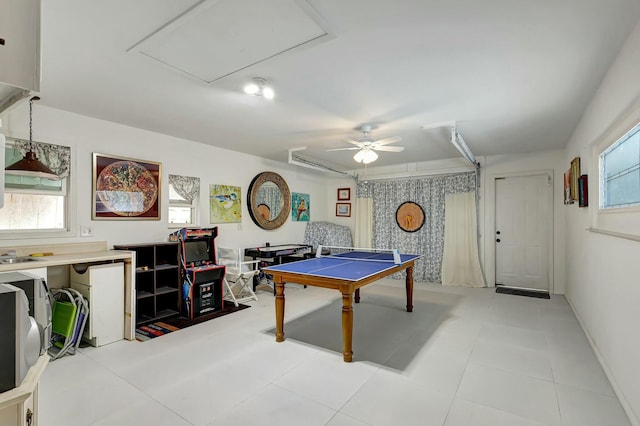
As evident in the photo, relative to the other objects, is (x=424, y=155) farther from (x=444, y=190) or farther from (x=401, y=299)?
(x=401, y=299)

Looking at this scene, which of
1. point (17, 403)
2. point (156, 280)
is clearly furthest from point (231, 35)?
point (156, 280)

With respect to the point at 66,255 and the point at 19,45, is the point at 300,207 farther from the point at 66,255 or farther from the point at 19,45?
the point at 19,45

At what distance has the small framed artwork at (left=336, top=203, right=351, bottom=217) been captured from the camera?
302 inches

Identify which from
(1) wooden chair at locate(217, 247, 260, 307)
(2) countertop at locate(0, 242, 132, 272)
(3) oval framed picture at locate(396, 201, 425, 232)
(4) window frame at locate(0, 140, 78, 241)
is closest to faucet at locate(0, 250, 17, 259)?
(2) countertop at locate(0, 242, 132, 272)

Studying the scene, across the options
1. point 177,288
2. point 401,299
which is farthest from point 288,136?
point 401,299

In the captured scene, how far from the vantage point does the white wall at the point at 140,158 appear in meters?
3.38

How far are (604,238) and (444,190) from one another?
12.1 ft

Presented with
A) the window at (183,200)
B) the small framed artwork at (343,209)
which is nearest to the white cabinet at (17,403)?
the window at (183,200)

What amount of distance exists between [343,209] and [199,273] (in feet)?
14.2

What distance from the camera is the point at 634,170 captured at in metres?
2.20

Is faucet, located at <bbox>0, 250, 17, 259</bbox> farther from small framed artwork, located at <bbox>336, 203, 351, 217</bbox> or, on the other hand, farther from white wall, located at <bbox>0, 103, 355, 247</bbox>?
small framed artwork, located at <bbox>336, 203, 351, 217</bbox>

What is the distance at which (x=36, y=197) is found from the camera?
3.42 m

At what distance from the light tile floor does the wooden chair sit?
0.81 meters

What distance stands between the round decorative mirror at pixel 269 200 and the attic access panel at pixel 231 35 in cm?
336
